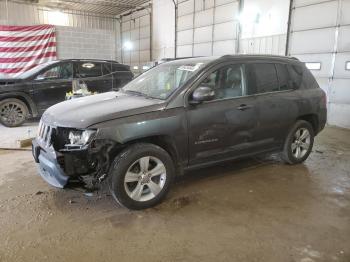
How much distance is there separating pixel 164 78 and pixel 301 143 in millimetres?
2357

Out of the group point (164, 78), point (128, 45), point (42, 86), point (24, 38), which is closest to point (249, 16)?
point (42, 86)

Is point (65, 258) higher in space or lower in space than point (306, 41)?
lower

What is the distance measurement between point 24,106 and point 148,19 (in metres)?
11.0

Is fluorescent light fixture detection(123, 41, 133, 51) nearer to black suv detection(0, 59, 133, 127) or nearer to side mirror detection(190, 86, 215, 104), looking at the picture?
black suv detection(0, 59, 133, 127)

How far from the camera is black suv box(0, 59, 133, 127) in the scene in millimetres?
7406

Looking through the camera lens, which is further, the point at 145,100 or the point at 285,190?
the point at 285,190

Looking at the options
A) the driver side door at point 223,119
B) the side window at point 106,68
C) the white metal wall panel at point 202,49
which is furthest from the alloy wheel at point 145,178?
the white metal wall panel at point 202,49

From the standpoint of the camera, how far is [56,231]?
2.86 metres

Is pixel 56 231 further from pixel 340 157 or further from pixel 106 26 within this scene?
pixel 106 26

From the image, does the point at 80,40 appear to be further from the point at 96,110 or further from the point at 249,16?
the point at 96,110

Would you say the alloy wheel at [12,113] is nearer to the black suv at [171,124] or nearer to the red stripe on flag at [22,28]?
the black suv at [171,124]

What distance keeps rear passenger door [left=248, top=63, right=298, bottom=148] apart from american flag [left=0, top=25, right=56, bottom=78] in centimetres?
1183

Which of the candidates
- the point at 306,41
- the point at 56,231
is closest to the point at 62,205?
the point at 56,231

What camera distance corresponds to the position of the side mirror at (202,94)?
3326 mm
